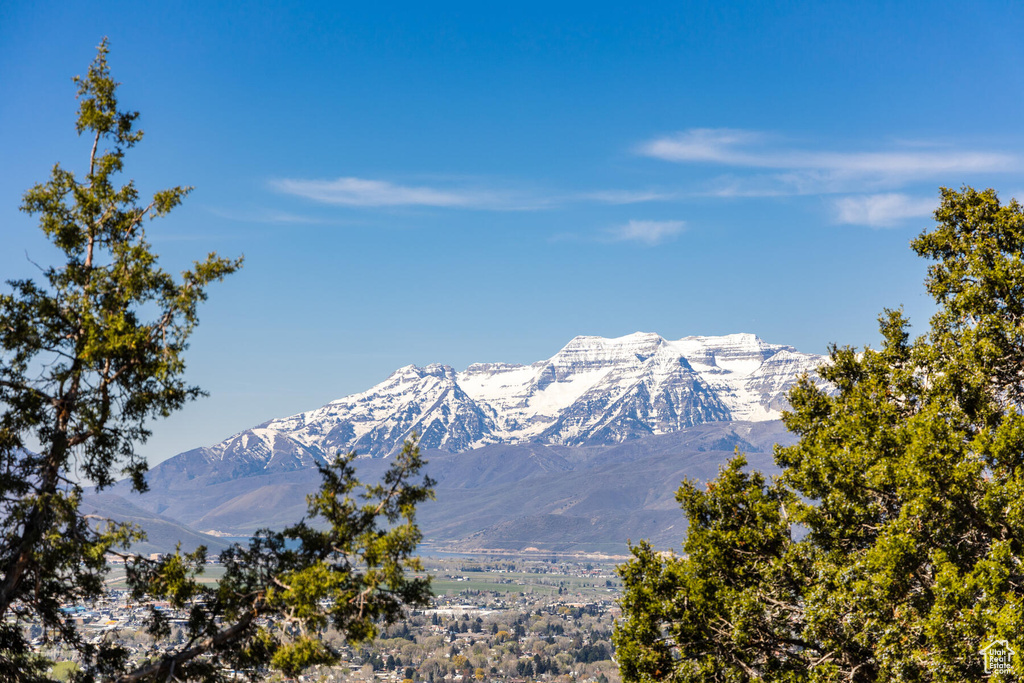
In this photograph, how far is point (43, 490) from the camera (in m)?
17.9

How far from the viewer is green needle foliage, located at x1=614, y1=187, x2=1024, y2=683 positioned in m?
18.1

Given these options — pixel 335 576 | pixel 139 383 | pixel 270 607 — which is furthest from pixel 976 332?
pixel 139 383

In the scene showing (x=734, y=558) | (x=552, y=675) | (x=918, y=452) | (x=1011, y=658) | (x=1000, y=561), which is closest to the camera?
(x=1011, y=658)

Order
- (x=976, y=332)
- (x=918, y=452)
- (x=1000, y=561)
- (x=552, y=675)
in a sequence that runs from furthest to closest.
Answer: (x=552, y=675)
(x=976, y=332)
(x=918, y=452)
(x=1000, y=561)

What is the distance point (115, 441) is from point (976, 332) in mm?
21731

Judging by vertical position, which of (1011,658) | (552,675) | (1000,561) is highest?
(1000,561)

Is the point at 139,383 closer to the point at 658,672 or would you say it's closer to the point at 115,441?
the point at 115,441

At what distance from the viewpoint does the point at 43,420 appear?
18.4 metres

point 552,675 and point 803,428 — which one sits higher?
point 803,428

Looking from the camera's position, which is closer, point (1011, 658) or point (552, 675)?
point (1011, 658)

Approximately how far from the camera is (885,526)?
20500 mm

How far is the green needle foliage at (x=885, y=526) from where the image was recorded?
59.4ft

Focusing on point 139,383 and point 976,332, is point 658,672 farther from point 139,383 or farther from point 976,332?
point 139,383

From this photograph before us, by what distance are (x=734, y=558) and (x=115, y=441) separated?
56.7 feet
